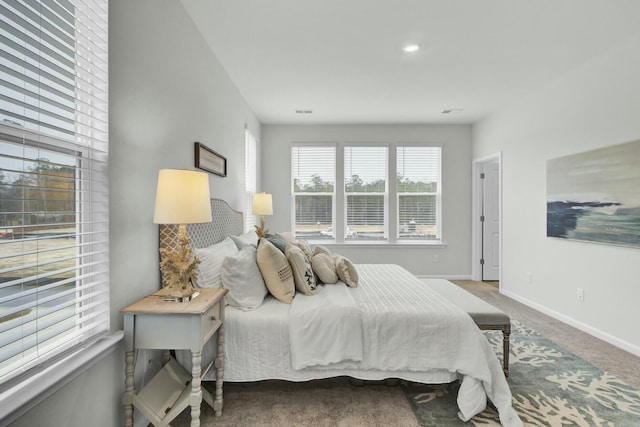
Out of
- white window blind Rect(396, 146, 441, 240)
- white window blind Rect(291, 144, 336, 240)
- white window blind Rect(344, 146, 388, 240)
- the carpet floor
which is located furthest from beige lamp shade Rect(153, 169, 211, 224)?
white window blind Rect(396, 146, 441, 240)

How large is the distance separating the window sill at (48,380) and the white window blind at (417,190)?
15.3ft

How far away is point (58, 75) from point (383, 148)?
468 cm

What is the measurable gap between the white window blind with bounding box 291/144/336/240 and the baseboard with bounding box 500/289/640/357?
2.92 metres

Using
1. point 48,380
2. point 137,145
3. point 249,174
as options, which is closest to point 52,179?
point 137,145

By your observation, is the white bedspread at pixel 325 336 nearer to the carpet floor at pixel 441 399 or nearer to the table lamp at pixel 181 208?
the carpet floor at pixel 441 399

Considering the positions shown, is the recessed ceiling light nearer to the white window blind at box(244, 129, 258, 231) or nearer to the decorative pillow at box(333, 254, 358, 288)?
the decorative pillow at box(333, 254, 358, 288)

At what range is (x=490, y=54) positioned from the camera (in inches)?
116

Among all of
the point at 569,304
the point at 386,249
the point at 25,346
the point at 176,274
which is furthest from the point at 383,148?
the point at 25,346

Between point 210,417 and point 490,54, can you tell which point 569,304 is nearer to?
point 490,54

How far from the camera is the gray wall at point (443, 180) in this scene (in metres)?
5.32

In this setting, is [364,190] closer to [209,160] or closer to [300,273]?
[209,160]

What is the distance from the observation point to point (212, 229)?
268 cm

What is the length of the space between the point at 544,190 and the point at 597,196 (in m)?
0.73

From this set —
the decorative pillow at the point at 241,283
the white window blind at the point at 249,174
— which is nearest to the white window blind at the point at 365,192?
the white window blind at the point at 249,174
